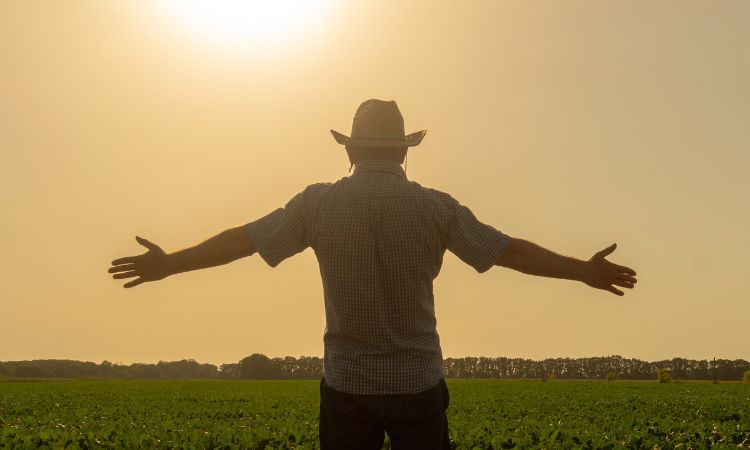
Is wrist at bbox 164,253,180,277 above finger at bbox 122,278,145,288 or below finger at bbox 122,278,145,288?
above

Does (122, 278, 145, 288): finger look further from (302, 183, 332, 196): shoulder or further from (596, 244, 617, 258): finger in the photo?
(596, 244, 617, 258): finger

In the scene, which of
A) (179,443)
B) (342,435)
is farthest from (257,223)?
(179,443)

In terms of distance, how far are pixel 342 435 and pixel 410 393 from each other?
299mm

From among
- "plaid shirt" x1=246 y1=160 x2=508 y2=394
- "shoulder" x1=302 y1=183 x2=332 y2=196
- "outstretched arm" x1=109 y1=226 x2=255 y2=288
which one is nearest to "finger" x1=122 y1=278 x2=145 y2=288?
"outstretched arm" x1=109 y1=226 x2=255 y2=288

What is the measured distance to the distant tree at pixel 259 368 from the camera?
13000 cm

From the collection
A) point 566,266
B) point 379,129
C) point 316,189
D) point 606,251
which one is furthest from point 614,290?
point 316,189

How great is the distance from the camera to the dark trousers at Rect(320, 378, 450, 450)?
3.09 meters

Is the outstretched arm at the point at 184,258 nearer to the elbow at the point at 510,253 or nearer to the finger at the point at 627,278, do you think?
the elbow at the point at 510,253

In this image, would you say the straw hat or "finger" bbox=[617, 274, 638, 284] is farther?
"finger" bbox=[617, 274, 638, 284]

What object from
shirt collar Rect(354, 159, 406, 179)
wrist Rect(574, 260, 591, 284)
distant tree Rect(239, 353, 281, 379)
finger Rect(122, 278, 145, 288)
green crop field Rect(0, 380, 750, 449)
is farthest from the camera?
distant tree Rect(239, 353, 281, 379)

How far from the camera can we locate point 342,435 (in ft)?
10.2

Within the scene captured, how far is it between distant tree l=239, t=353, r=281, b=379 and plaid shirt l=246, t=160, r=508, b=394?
130m

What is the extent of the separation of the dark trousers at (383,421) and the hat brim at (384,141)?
972 mm

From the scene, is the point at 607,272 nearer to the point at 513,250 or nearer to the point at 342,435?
the point at 513,250
